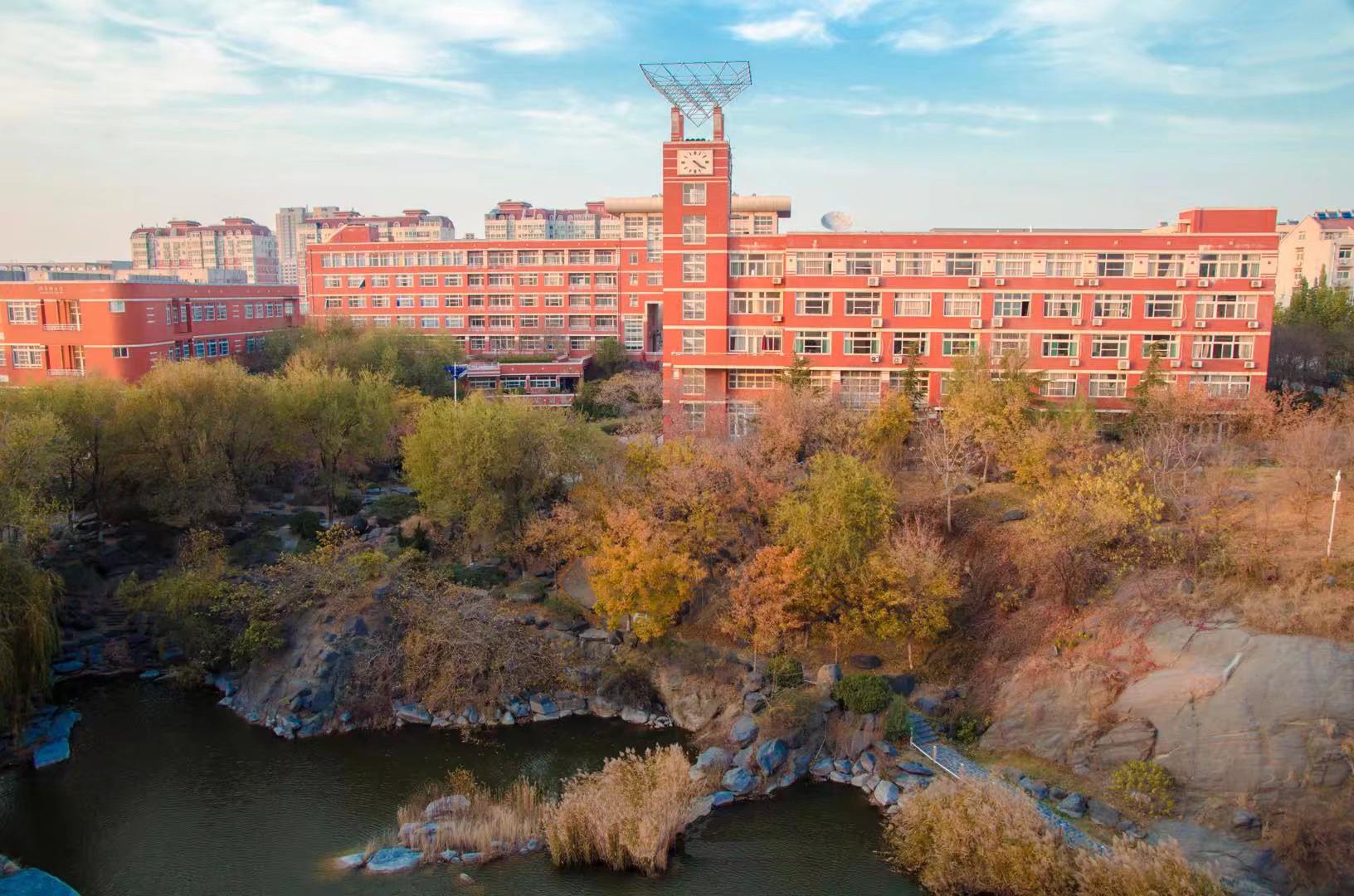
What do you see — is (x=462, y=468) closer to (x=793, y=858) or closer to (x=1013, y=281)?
(x=793, y=858)

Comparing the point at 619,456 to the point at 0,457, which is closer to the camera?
the point at 0,457

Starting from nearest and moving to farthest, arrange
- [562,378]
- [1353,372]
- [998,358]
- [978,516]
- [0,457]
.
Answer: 1. [0,457]
2. [978,516]
3. [998,358]
4. [1353,372]
5. [562,378]

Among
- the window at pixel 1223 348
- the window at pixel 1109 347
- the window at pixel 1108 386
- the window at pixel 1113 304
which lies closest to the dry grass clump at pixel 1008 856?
the window at pixel 1108 386

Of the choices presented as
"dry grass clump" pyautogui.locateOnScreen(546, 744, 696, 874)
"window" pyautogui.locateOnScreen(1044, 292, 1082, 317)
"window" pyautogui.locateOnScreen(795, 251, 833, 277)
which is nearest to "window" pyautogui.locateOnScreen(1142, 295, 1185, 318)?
"window" pyautogui.locateOnScreen(1044, 292, 1082, 317)

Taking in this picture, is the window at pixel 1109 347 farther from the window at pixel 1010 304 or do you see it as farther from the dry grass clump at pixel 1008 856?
the dry grass clump at pixel 1008 856

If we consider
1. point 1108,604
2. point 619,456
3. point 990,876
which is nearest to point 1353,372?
point 1108,604

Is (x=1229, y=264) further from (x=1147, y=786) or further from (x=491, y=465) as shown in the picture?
(x=491, y=465)

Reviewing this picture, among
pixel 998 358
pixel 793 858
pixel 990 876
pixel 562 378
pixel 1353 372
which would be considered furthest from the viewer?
pixel 562 378
